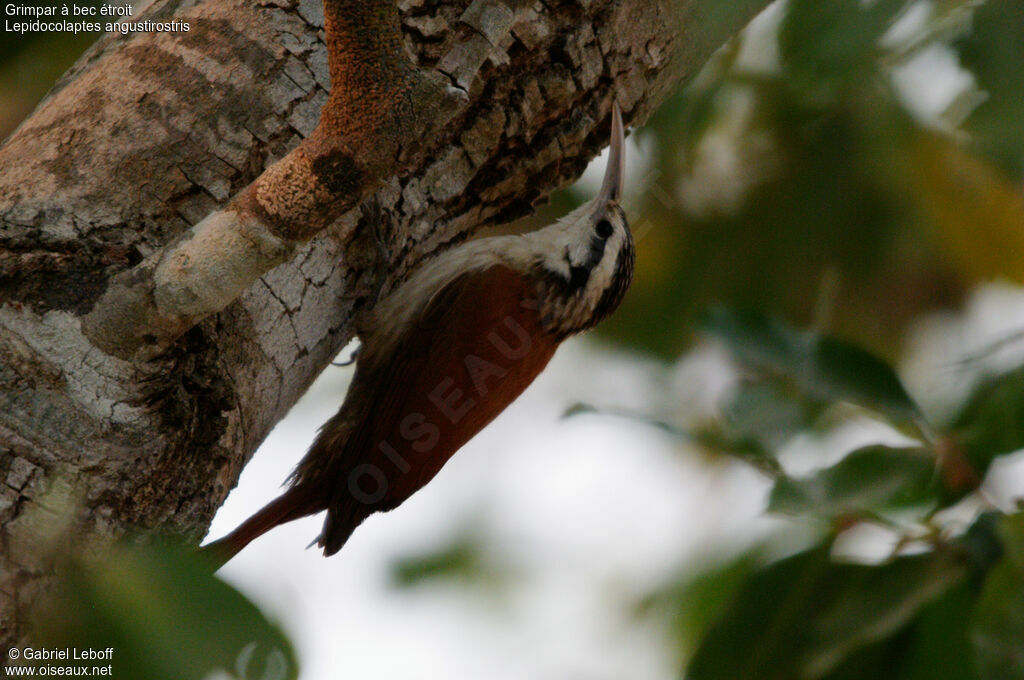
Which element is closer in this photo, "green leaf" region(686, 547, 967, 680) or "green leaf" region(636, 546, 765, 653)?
"green leaf" region(686, 547, 967, 680)

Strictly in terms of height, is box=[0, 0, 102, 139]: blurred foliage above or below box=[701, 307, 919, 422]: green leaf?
above

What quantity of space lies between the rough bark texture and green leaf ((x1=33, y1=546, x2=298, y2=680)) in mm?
349

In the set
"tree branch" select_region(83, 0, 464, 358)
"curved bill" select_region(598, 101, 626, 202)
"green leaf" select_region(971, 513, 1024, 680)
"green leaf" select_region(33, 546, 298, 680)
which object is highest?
"tree branch" select_region(83, 0, 464, 358)

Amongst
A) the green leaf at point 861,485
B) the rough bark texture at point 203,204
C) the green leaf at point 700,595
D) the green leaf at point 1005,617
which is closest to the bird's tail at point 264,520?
the rough bark texture at point 203,204

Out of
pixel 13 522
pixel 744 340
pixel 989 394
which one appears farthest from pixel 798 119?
pixel 13 522

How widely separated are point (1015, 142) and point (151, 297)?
1.24m

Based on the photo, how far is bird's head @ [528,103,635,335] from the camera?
323 cm

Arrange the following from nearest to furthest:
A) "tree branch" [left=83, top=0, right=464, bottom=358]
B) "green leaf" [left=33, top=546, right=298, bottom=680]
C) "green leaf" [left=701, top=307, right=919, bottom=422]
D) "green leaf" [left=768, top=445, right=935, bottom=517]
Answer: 1. "green leaf" [left=33, top=546, right=298, bottom=680]
2. "tree branch" [left=83, top=0, right=464, bottom=358]
3. "green leaf" [left=768, top=445, right=935, bottom=517]
4. "green leaf" [left=701, top=307, right=919, bottom=422]

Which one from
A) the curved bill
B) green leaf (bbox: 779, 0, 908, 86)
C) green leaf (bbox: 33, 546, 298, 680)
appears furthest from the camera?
the curved bill

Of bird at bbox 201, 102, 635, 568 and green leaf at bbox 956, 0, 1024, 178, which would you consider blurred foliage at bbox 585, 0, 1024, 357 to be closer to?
bird at bbox 201, 102, 635, 568

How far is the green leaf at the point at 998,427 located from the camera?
2.10m

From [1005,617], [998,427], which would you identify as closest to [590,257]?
[998,427]

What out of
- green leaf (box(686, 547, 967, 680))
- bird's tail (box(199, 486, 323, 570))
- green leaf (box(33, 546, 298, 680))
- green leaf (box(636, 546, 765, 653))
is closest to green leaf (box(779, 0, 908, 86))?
green leaf (box(33, 546, 298, 680))

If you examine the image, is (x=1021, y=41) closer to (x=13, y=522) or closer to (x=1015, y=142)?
(x=1015, y=142)
